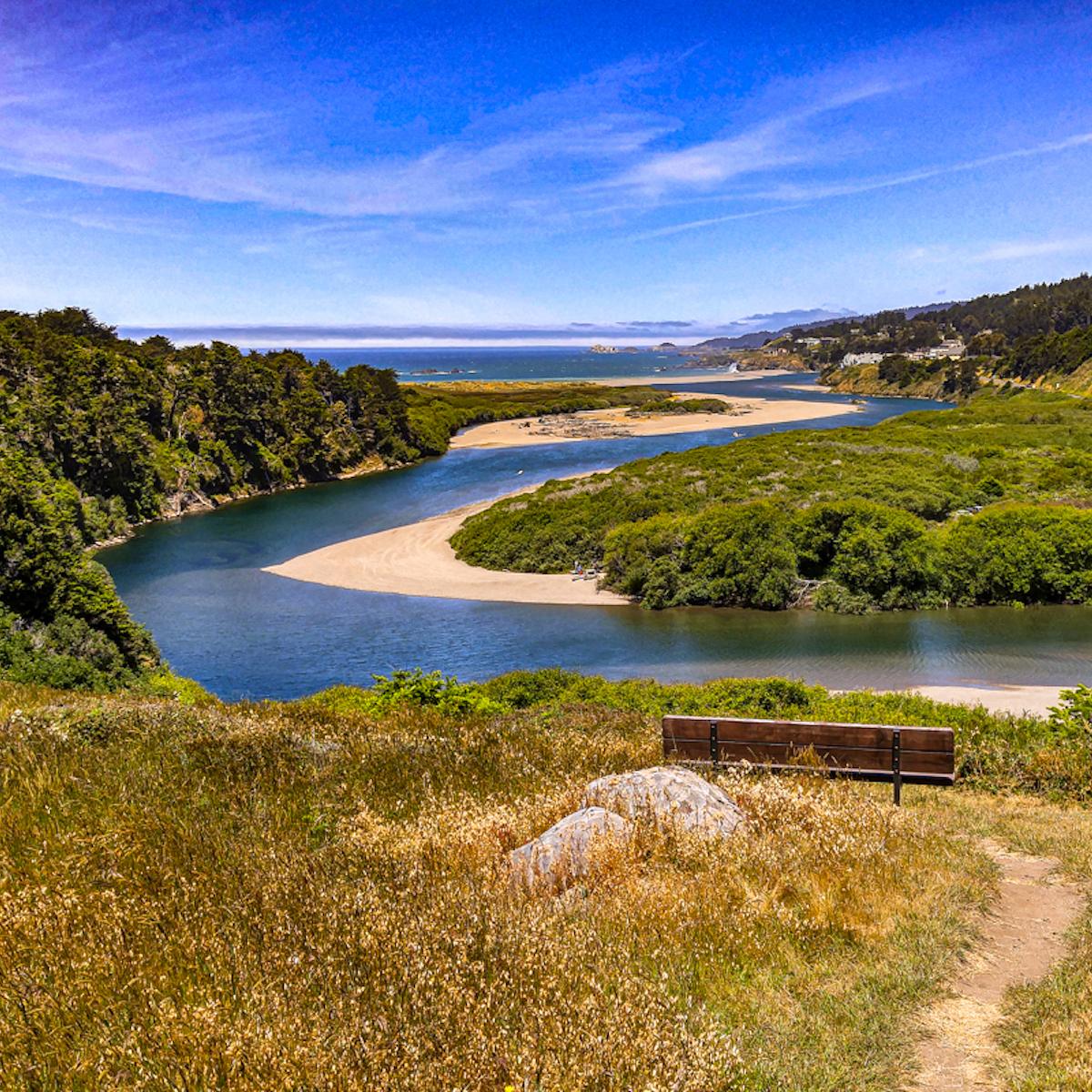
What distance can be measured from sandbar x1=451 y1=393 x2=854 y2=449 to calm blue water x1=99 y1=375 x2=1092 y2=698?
49624mm

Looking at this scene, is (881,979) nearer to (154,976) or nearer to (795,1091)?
(795,1091)

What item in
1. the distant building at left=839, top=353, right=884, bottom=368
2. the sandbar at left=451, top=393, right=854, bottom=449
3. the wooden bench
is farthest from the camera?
the distant building at left=839, top=353, right=884, bottom=368

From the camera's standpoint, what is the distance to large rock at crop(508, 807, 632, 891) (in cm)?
524

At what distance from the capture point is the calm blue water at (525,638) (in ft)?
78.8

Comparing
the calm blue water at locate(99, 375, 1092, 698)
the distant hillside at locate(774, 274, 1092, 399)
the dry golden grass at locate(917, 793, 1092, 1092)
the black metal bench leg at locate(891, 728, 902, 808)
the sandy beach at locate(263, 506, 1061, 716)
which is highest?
the distant hillside at locate(774, 274, 1092, 399)

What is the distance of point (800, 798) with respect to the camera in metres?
6.59

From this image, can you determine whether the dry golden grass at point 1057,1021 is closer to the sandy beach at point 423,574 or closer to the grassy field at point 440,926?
the grassy field at point 440,926

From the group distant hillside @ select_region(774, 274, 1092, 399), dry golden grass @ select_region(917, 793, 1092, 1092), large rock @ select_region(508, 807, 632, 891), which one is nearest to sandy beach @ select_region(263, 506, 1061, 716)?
dry golden grass @ select_region(917, 793, 1092, 1092)

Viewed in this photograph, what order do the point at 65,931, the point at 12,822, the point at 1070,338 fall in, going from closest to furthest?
the point at 65,931, the point at 12,822, the point at 1070,338

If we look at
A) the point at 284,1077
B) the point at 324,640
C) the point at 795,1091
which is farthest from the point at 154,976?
the point at 324,640

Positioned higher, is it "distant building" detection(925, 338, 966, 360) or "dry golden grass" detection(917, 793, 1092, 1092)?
"distant building" detection(925, 338, 966, 360)

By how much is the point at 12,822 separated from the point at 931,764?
26.6 ft

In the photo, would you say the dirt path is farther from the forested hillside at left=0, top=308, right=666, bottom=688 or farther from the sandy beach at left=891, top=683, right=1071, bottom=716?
the forested hillside at left=0, top=308, right=666, bottom=688

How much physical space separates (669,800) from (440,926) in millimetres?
2685
